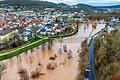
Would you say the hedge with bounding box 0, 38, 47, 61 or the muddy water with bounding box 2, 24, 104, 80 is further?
the hedge with bounding box 0, 38, 47, 61

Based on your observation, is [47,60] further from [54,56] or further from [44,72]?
[44,72]

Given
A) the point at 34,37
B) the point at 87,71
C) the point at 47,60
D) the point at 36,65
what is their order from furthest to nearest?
the point at 34,37
the point at 47,60
the point at 36,65
the point at 87,71

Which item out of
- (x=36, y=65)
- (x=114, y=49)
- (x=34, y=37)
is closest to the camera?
(x=114, y=49)

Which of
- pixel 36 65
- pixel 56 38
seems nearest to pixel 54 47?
pixel 56 38

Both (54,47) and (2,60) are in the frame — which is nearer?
(2,60)

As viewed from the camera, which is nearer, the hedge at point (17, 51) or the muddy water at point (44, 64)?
the muddy water at point (44, 64)

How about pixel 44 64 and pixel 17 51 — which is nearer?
pixel 44 64

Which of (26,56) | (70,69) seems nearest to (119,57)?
(70,69)

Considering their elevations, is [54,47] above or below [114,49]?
below

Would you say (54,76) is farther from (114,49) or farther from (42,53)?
(42,53)
